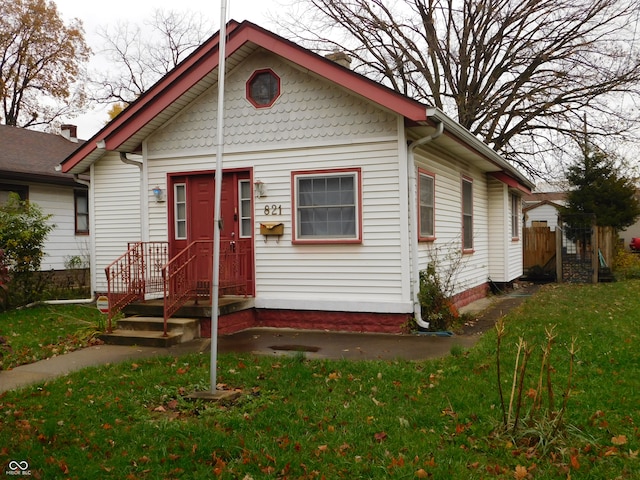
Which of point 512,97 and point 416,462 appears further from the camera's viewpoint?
Result: point 512,97

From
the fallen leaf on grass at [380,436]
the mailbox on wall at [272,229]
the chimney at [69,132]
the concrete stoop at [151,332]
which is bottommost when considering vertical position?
the fallen leaf on grass at [380,436]

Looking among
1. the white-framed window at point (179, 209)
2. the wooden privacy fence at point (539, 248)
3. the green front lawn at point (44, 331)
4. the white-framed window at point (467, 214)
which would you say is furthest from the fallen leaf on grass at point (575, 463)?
the wooden privacy fence at point (539, 248)

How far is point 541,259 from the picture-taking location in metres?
19.3

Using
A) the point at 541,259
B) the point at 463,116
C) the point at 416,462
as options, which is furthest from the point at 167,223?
the point at 463,116

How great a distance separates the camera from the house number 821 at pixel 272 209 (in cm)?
981

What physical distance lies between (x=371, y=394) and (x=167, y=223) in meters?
6.31

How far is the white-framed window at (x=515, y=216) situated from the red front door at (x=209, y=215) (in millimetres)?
9484

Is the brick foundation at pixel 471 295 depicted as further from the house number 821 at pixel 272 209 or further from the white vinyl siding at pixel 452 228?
the house number 821 at pixel 272 209

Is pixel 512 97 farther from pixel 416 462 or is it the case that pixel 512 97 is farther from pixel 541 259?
pixel 416 462

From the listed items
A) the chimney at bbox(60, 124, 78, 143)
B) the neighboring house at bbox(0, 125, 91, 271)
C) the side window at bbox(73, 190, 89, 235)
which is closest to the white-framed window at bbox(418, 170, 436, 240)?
the neighboring house at bbox(0, 125, 91, 271)

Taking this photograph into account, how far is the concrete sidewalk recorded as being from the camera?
6.96 m

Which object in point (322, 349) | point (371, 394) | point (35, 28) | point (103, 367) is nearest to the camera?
point (371, 394)

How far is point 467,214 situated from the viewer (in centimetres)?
1316

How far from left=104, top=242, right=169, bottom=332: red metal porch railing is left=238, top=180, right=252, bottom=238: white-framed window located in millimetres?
1534
